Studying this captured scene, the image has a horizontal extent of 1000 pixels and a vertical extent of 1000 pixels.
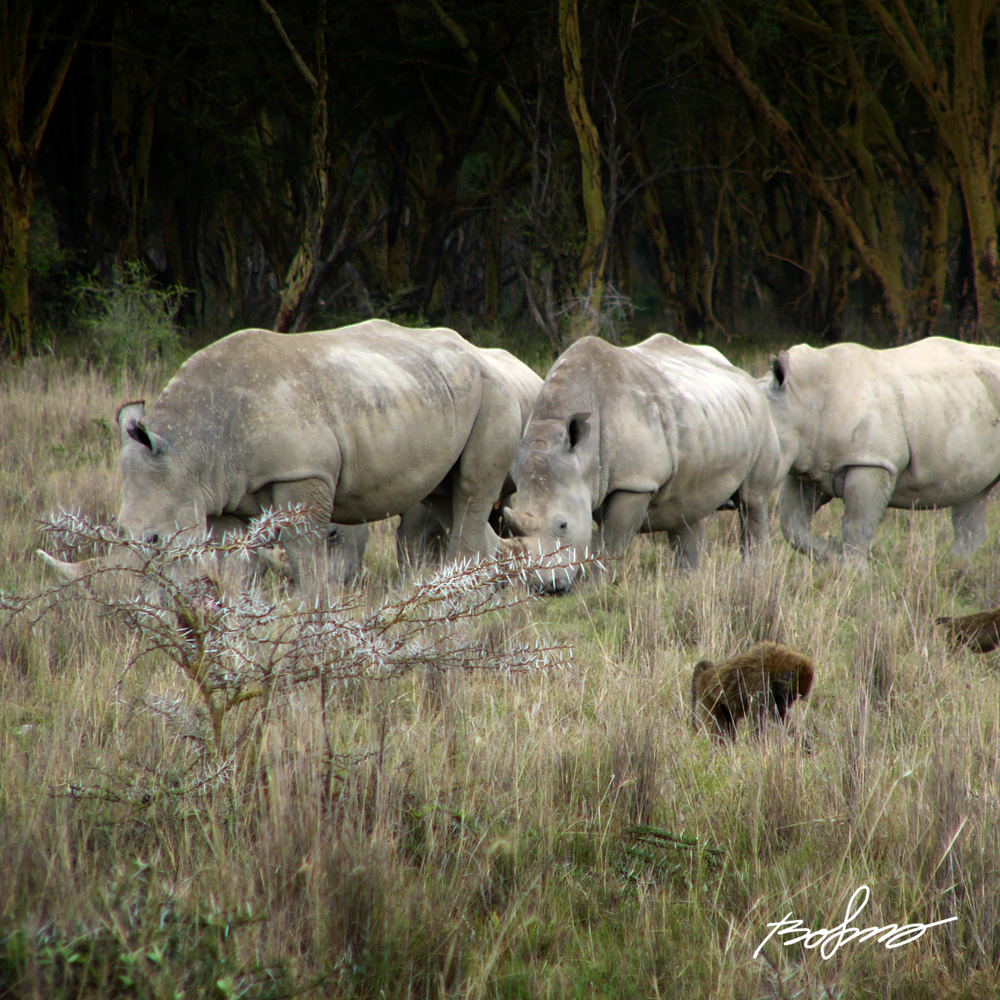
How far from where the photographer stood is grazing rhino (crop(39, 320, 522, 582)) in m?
4.55

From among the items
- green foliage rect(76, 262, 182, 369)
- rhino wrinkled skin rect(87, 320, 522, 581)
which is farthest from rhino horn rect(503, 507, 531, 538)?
green foliage rect(76, 262, 182, 369)

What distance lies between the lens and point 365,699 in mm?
3395

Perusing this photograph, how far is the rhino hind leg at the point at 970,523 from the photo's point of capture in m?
6.63

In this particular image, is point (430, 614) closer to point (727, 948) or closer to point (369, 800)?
point (369, 800)

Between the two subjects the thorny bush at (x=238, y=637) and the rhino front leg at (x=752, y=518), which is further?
the rhino front leg at (x=752, y=518)

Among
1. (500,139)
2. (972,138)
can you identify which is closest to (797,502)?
(972,138)

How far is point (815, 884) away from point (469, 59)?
50.6ft

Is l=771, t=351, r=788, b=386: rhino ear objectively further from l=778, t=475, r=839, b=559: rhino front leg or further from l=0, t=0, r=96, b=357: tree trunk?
l=0, t=0, r=96, b=357: tree trunk

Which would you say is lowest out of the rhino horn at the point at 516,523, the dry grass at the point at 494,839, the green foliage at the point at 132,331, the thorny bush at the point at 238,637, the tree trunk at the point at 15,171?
the dry grass at the point at 494,839

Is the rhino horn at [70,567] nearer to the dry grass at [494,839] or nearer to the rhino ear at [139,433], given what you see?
the dry grass at [494,839]

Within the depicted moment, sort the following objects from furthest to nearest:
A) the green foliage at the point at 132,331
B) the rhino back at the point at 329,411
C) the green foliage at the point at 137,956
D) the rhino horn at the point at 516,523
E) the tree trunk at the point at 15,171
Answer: the green foliage at the point at 132,331, the tree trunk at the point at 15,171, the rhino horn at the point at 516,523, the rhino back at the point at 329,411, the green foliage at the point at 137,956

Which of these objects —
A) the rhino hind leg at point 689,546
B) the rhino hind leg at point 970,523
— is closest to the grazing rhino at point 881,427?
the rhino hind leg at point 970,523

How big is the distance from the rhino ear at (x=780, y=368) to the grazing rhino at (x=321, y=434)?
174 centimetres
